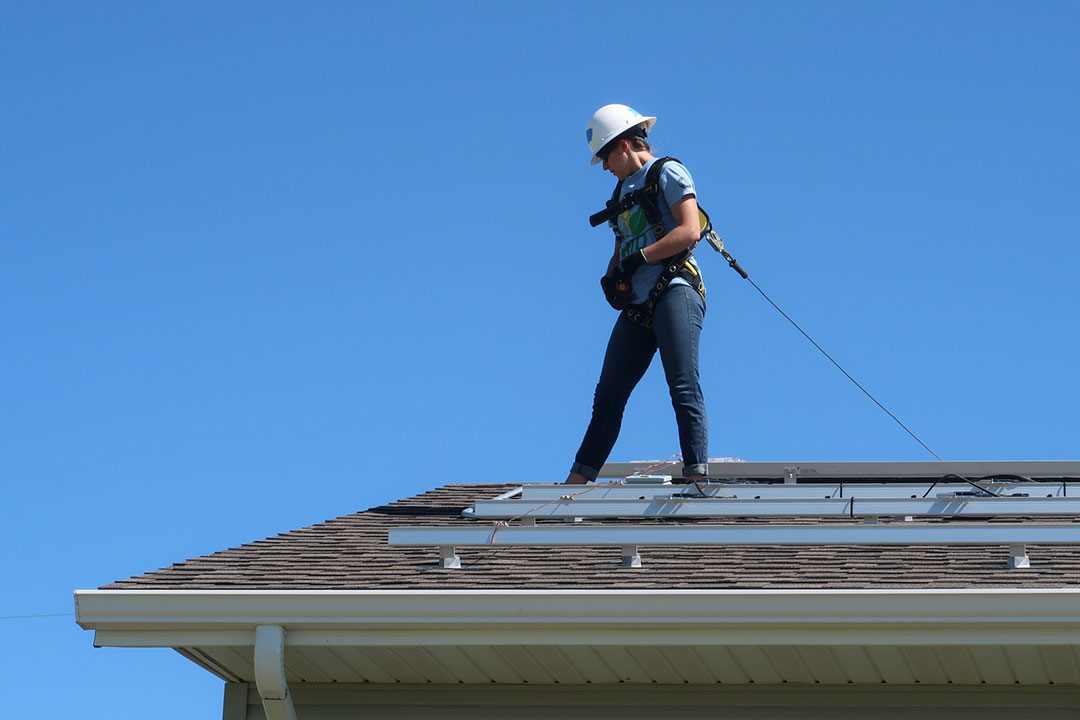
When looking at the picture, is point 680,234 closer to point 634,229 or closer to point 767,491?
point 634,229

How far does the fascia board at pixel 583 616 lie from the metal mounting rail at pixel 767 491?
1.01 m

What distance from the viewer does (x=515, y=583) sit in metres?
5.95

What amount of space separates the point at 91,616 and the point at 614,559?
2179 millimetres

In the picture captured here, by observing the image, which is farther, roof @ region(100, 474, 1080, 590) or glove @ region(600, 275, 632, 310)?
glove @ region(600, 275, 632, 310)

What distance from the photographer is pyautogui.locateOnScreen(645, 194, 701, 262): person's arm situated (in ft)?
21.4

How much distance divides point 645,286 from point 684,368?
44 cm

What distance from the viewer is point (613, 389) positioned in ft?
22.8

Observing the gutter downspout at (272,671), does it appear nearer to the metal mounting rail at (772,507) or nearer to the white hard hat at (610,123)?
the metal mounting rail at (772,507)

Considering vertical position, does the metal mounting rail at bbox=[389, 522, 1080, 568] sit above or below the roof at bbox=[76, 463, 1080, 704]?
above

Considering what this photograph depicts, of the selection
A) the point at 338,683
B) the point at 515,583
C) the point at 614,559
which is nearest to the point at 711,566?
the point at 614,559

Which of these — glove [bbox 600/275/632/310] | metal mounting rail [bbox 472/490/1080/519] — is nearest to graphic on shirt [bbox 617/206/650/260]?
glove [bbox 600/275/632/310]

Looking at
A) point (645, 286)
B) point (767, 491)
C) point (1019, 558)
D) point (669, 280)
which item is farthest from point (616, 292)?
point (1019, 558)

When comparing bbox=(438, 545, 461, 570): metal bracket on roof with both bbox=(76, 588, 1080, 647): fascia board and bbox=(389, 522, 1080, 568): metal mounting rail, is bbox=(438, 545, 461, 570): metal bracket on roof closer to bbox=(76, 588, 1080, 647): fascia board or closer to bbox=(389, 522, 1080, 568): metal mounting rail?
bbox=(389, 522, 1080, 568): metal mounting rail

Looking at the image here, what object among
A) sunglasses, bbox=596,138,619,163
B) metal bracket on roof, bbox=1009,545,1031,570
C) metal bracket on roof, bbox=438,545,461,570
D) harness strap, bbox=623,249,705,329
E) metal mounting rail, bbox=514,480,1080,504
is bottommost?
metal bracket on roof, bbox=1009,545,1031,570
